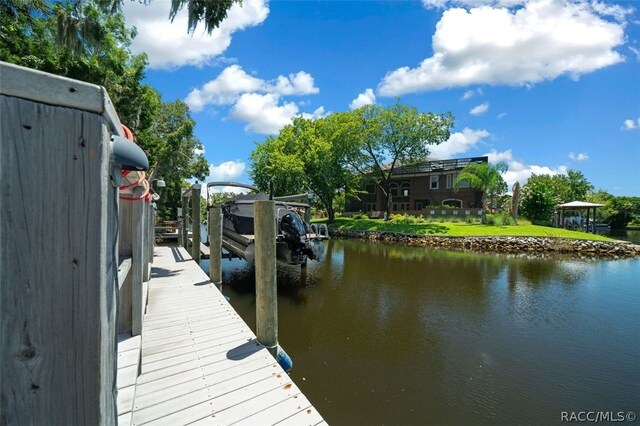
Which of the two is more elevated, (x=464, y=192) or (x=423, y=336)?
(x=464, y=192)

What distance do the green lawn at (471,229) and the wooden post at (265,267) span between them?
70.5ft

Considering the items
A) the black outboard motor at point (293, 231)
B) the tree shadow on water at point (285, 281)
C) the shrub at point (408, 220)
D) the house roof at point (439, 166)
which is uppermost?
the house roof at point (439, 166)

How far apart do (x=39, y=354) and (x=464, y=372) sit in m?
5.90

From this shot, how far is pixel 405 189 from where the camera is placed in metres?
37.6

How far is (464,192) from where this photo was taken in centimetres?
3328

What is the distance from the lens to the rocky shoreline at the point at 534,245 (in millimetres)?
18922

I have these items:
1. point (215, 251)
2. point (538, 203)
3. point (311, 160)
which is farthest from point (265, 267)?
point (538, 203)

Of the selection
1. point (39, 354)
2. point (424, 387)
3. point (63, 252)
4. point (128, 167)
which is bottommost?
point (424, 387)

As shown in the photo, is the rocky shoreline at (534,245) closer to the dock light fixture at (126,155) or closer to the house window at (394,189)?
the house window at (394,189)

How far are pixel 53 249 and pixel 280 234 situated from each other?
8.89 m

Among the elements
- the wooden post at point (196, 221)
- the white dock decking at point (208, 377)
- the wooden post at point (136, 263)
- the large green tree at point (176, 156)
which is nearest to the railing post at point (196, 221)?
the wooden post at point (196, 221)

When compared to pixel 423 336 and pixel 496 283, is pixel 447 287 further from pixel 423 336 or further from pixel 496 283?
pixel 423 336

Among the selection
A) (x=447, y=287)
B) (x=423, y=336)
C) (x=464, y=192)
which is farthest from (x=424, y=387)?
(x=464, y=192)

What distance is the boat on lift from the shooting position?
9289 mm
